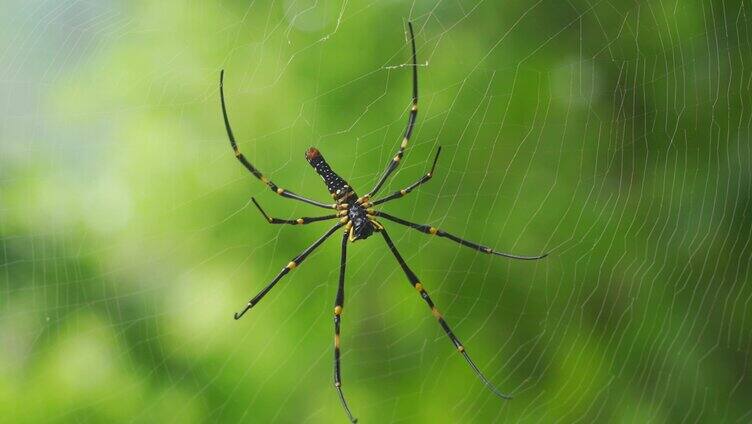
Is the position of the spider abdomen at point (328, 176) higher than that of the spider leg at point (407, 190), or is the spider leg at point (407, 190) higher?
the spider abdomen at point (328, 176)


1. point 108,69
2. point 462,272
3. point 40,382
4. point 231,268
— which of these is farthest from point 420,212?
point 40,382

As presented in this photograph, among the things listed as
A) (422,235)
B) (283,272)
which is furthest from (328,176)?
(422,235)

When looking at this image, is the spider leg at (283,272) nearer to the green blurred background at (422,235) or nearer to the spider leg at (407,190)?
the spider leg at (407,190)

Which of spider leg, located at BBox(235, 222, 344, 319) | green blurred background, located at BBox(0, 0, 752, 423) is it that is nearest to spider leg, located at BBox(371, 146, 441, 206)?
spider leg, located at BBox(235, 222, 344, 319)

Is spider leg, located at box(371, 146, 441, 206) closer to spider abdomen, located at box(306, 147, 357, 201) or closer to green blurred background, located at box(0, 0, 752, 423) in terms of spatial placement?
spider abdomen, located at box(306, 147, 357, 201)

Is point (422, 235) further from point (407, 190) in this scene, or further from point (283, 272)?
point (283, 272)

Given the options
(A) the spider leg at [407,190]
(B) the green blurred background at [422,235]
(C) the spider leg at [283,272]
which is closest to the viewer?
(C) the spider leg at [283,272]

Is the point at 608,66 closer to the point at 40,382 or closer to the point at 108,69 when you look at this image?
the point at 108,69

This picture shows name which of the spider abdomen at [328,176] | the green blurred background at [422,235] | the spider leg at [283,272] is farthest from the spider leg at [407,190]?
the green blurred background at [422,235]

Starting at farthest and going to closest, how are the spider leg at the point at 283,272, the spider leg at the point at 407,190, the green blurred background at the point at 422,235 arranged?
the green blurred background at the point at 422,235
the spider leg at the point at 407,190
the spider leg at the point at 283,272
